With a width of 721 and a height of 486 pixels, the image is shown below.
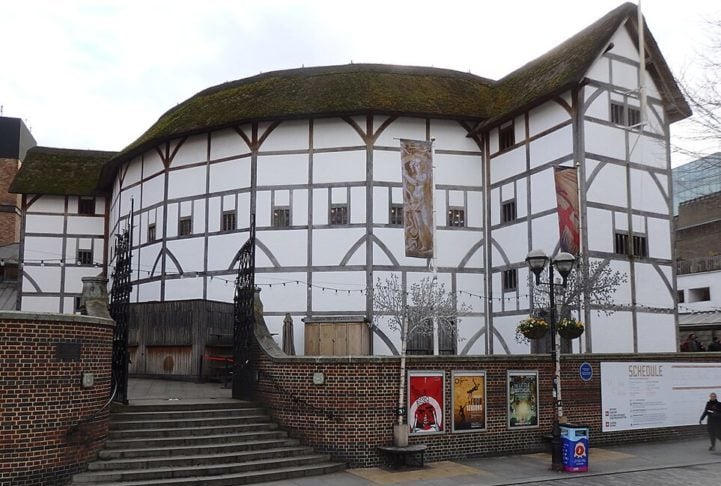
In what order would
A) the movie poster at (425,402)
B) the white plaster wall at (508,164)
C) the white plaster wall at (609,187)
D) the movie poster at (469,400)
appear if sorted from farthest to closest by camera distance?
the white plaster wall at (508,164) < the white plaster wall at (609,187) < the movie poster at (469,400) < the movie poster at (425,402)

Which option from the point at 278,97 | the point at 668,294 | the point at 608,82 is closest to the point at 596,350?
the point at 668,294

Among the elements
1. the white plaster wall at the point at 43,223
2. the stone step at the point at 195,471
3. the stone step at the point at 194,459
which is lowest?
the stone step at the point at 195,471

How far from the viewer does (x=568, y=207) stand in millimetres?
22469

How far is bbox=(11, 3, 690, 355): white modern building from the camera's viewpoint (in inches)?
941

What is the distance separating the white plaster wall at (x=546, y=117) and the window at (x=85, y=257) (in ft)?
78.9

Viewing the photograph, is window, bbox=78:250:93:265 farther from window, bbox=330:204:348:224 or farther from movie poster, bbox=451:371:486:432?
movie poster, bbox=451:371:486:432

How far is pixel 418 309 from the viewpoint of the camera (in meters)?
24.5

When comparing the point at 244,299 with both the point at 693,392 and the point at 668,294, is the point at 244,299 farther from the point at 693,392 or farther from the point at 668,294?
the point at 668,294

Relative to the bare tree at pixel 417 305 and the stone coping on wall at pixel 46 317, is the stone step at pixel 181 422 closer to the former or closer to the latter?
the stone coping on wall at pixel 46 317

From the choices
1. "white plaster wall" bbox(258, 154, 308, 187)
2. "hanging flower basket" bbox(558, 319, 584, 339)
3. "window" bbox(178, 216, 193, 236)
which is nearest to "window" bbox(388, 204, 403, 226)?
"white plaster wall" bbox(258, 154, 308, 187)

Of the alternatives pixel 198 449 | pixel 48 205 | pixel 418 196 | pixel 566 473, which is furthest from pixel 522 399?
pixel 48 205

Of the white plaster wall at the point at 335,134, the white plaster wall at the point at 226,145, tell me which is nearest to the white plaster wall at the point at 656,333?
the white plaster wall at the point at 335,134

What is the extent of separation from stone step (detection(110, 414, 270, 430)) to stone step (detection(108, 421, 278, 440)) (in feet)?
0.38

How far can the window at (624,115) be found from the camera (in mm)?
24594
